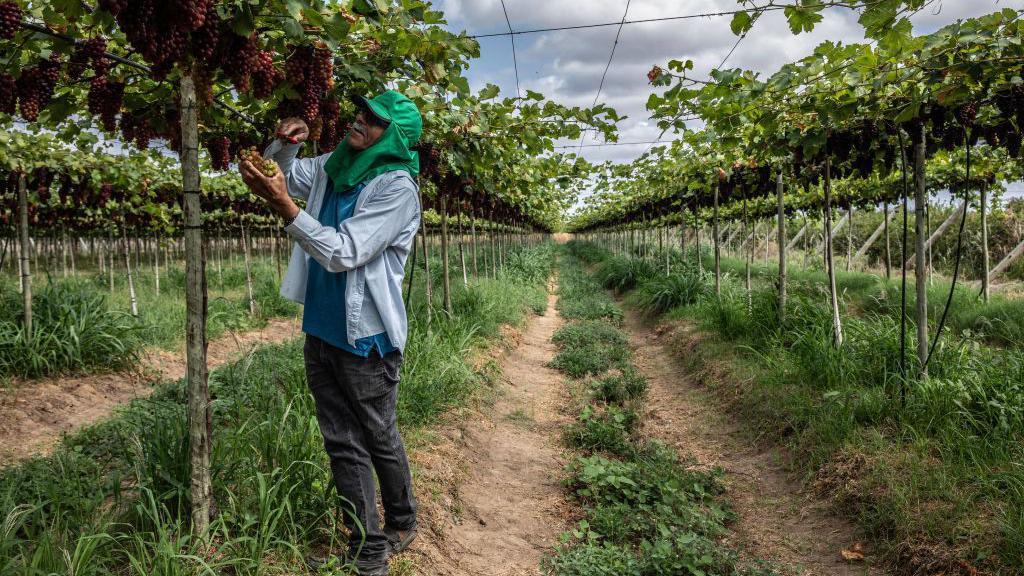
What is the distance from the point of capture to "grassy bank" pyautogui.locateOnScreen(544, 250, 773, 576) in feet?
10.1

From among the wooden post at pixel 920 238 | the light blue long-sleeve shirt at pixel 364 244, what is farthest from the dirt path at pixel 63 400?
the wooden post at pixel 920 238

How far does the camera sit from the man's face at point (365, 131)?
258cm

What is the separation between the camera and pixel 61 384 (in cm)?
606

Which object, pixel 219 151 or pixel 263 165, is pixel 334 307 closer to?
pixel 263 165

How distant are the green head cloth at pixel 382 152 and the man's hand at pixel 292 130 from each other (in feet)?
0.56

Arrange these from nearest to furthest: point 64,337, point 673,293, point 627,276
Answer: point 64,337 < point 673,293 < point 627,276

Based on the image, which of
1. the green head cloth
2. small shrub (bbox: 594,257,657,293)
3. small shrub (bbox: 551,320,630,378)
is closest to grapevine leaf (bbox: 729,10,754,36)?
the green head cloth

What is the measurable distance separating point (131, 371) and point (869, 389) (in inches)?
300

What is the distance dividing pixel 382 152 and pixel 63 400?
5.23m

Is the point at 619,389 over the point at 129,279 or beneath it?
beneath

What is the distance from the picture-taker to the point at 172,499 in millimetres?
2689

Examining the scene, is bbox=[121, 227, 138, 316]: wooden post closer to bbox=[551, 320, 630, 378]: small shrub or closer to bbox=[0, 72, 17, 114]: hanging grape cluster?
bbox=[0, 72, 17, 114]: hanging grape cluster

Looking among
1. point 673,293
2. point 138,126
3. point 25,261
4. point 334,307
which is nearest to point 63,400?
point 25,261

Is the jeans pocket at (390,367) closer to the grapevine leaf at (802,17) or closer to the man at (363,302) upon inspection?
the man at (363,302)
